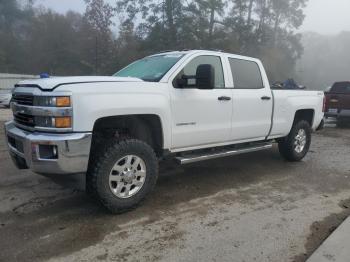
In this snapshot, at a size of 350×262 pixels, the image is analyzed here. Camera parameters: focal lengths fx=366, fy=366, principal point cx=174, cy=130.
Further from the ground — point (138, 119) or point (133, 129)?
point (138, 119)

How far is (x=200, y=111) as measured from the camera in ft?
16.2

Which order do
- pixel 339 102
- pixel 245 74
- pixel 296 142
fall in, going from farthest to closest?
pixel 339 102 < pixel 296 142 < pixel 245 74

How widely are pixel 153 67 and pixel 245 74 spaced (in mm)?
1607

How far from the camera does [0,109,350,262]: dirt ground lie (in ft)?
11.2

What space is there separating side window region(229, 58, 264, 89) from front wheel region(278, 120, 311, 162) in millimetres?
1379

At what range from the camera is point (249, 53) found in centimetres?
3928

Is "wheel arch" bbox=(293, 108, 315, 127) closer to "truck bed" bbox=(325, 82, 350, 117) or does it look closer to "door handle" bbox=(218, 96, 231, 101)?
"door handle" bbox=(218, 96, 231, 101)

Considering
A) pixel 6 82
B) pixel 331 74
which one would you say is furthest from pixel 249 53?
pixel 331 74

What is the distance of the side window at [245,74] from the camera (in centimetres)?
566

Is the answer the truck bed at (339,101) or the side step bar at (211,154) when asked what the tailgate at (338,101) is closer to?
the truck bed at (339,101)

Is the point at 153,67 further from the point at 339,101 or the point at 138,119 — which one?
the point at 339,101

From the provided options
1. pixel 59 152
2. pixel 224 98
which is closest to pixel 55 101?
pixel 59 152

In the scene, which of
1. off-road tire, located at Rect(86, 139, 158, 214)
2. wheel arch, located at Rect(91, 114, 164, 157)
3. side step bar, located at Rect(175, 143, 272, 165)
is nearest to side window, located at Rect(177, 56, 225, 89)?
wheel arch, located at Rect(91, 114, 164, 157)

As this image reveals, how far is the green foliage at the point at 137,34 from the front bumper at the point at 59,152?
28859mm
